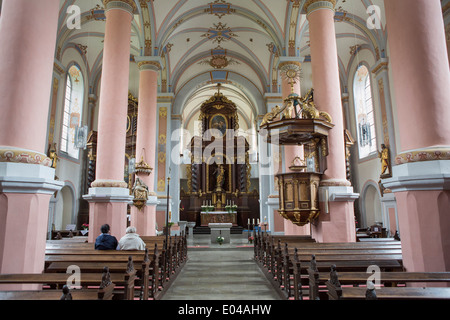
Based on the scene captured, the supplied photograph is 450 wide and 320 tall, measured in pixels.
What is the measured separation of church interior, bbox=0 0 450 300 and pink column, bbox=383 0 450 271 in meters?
0.01

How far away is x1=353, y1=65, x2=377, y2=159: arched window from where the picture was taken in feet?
45.8

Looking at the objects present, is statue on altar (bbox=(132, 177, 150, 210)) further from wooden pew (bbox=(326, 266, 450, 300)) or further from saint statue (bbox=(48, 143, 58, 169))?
wooden pew (bbox=(326, 266, 450, 300))

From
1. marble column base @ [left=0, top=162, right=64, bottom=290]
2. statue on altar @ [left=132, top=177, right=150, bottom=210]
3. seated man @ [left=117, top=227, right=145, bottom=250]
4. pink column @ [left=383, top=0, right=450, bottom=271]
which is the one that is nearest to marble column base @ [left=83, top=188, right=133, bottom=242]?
seated man @ [left=117, top=227, right=145, bottom=250]

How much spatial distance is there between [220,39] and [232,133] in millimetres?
8251

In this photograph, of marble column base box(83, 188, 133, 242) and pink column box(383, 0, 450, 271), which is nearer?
pink column box(383, 0, 450, 271)

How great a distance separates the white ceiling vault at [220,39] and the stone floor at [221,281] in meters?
7.36

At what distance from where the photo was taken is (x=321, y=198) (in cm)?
688

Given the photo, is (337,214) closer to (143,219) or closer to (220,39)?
(143,219)

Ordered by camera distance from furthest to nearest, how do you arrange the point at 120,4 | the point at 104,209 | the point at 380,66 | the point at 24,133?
the point at 380,66 → the point at 120,4 → the point at 104,209 → the point at 24,133

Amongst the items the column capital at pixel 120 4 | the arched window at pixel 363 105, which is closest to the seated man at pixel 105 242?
the column capital at pixel 120 4

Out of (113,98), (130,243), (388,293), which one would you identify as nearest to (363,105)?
(113,98)

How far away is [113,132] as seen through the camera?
688 centimetres
